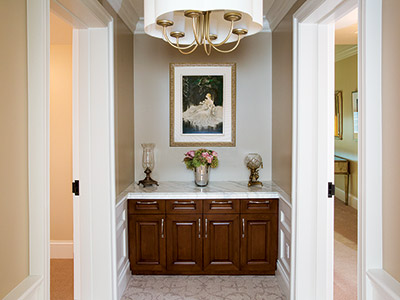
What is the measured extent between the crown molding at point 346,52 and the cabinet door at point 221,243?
13.6 ft

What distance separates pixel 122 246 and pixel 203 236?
773 mm

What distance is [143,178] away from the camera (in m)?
3.94

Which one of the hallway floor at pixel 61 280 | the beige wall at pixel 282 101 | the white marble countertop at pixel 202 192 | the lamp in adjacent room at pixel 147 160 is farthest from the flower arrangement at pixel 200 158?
the hallway floor at pixel 61 280

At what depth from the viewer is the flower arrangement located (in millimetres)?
3570

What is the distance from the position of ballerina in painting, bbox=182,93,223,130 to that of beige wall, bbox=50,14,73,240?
135 centimetres

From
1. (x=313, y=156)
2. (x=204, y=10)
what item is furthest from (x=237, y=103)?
(x=204, y=10)

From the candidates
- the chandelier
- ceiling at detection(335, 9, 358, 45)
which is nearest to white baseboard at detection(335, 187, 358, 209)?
ceiling at detection(335, 9, 358, 45)

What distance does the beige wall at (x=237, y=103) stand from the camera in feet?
12.7

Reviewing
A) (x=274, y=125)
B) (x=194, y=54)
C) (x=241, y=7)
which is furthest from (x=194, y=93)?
(x=241, y=7)
